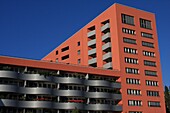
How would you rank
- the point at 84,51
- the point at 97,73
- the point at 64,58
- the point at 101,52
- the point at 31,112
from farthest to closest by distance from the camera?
1. the point at 64,58
2. the point at 84,51
3. the point at 101,52
4. the point at 97,73
5. the point at 31,112

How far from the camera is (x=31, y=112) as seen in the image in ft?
194

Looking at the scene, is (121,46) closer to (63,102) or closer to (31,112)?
(63,102)

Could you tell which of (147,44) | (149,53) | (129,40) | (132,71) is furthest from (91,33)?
(132,71)

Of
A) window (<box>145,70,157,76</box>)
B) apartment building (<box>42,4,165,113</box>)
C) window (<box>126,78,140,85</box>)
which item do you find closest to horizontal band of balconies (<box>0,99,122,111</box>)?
apartment building (<box>42,4,165,113</box>)

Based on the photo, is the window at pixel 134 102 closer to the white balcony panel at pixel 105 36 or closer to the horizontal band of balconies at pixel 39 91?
the horizontal band of balconies at pixel 39 91

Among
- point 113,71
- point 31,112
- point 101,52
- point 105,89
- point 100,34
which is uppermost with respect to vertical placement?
point 100,34

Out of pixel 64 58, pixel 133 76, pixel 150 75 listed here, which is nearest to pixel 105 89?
pixel 133 76

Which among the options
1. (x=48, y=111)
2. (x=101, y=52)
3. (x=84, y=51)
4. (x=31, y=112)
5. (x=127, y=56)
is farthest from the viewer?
(x=84, y=51)

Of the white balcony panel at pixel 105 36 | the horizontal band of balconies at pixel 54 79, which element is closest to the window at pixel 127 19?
the white balcony panel at pixel 105 36

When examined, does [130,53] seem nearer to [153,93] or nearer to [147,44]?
[147,44]

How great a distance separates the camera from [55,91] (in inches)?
2549

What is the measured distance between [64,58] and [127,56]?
30643mm

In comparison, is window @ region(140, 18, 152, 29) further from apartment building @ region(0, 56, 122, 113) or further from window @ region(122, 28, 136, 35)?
apartment building @ region(0, 56, 122, 113)

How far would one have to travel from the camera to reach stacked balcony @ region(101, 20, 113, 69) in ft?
259
